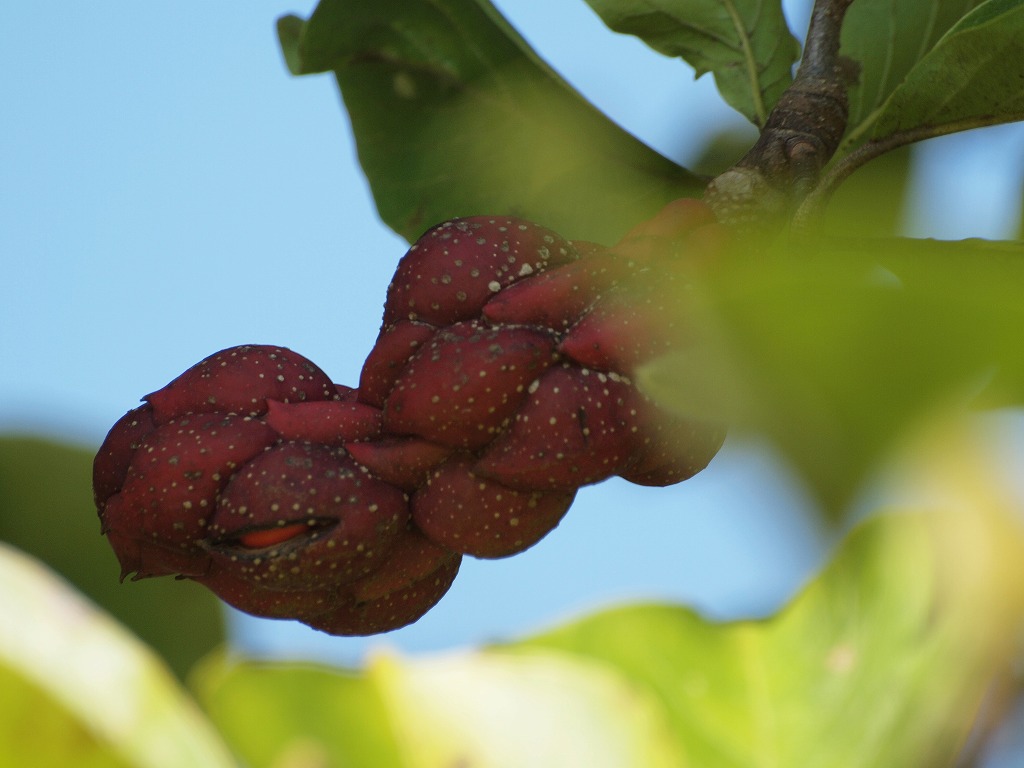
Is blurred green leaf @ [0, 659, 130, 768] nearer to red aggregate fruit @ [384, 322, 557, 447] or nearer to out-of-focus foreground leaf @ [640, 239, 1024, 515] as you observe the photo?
out-of-focus foreground leaf @ [640, 239, 1024, 515]

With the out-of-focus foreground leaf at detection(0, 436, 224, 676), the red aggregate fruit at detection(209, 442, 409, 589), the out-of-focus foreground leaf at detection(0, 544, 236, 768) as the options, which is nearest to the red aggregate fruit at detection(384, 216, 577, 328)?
the red aggregate fruit at detection(209, 442, 409, 589)

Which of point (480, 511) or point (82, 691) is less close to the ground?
point (82, 691)

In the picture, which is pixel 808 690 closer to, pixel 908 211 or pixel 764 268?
pixel 764 268

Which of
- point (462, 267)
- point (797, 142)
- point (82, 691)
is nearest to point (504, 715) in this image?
point (82, 691)

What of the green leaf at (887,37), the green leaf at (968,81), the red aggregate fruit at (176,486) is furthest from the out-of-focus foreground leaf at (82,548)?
the green leaf at (887,37)

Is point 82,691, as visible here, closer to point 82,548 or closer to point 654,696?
point 654,696
